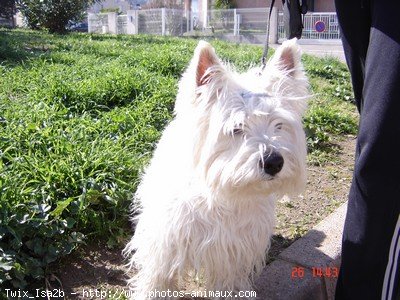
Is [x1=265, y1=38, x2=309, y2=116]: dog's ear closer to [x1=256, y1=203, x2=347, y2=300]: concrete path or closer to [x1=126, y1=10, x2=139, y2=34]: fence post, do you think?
[x1=256, y1=203, x2=347, y2=300]: concrete path

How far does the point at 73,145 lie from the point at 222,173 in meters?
1.59

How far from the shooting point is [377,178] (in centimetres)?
192

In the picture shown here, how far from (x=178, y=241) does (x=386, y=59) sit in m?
1.22

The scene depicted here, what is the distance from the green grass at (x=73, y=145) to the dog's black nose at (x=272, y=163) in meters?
1.23

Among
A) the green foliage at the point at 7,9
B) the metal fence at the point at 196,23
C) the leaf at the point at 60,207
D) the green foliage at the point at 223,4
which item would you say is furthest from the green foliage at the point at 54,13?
the green foliage at the point at 223,4

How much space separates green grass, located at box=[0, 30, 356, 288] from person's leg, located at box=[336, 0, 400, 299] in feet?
4.62

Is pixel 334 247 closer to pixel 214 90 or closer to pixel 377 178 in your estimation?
pixel 377 178

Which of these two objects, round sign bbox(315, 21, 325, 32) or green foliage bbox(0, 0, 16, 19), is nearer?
green foliage bbox(0, 0, 16, 19)

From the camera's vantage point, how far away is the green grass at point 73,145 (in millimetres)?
2379

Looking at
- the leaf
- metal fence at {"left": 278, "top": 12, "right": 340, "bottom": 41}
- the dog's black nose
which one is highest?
metal fence at {"left": 278, "top": 12, "right": 340, "bottom": 41}

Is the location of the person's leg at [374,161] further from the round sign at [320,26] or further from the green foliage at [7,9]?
the round sign at [320,26]

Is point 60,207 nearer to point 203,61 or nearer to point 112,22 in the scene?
point 203,61
